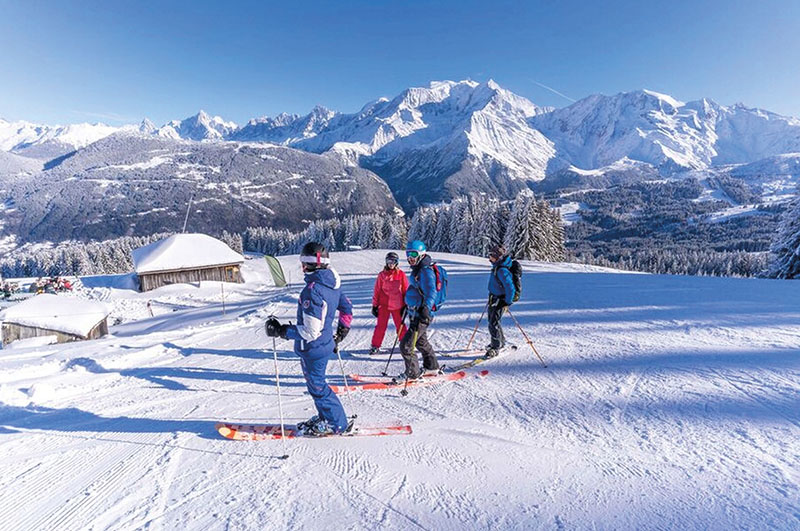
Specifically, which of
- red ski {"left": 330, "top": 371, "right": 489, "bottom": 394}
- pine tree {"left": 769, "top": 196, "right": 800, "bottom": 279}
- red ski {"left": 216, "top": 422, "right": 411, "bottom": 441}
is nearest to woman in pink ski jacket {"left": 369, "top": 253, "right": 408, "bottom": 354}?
red ski {"left": 330, "top": 371, "right": 489, "bottom": 394}

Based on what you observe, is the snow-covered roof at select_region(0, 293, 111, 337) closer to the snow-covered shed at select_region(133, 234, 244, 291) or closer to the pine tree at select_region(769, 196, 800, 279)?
the snow-covered shed at select_region(133, 234, 244, 291)

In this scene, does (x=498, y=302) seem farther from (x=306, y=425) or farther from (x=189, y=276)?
(x=189, y=276)

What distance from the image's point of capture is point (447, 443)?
417 centimetres

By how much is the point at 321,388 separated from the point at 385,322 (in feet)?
11.4

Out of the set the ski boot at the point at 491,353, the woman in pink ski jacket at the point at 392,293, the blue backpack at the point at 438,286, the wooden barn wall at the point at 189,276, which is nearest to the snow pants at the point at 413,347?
the blue backpack at the point at 438,286

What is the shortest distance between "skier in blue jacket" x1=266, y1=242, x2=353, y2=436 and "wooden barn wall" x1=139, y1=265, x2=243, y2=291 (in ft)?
100

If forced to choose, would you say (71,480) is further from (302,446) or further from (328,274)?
(328,274)

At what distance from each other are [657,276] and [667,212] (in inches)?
8988

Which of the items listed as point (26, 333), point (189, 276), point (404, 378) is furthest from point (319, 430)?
point (189, 276)

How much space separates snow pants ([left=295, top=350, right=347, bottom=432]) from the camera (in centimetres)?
428

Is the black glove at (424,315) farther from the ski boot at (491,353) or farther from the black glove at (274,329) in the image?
the black glove at (274,329)

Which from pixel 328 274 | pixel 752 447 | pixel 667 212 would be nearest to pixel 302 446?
pixel 328 274

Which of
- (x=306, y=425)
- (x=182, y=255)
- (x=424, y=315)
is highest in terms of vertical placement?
(x=182, y=255)

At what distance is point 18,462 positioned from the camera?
409 cm
